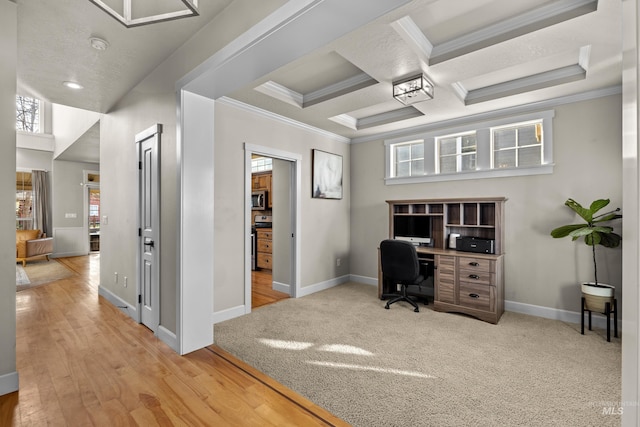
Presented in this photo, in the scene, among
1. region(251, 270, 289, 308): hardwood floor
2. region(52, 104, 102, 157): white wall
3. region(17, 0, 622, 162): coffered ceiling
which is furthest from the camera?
region(52, 104, 102, 157): white wall

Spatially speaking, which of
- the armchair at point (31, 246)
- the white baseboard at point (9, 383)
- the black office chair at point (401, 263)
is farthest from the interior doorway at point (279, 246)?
the armchair at point (31, 246)

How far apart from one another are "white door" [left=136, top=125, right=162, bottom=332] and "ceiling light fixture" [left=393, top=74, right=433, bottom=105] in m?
2.38

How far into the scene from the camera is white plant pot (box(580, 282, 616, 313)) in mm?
2996

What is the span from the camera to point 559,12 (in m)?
2.18

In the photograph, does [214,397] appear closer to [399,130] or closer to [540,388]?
[540,388]

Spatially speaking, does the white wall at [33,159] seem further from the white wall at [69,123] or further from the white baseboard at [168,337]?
the white baseboard at [168,337]

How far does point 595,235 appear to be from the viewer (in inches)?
121

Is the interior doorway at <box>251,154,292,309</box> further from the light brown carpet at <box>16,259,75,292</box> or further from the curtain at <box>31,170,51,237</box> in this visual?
the curtain at <box>31,170,51,237</box>

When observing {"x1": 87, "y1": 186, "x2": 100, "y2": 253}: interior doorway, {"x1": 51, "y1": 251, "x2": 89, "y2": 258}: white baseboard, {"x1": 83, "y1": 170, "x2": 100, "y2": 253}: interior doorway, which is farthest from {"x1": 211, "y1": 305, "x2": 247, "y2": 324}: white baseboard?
{"x1": 87, "y1": 186, "x2": 100, "y2": 253}: interior doorway

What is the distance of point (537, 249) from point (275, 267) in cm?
363

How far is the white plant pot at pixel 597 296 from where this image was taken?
9.83 feet

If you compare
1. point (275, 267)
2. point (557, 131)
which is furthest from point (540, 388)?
point (275, 267)

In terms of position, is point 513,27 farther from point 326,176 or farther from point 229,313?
point 229,313

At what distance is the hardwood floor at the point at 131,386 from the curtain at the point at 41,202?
21.3 feet
